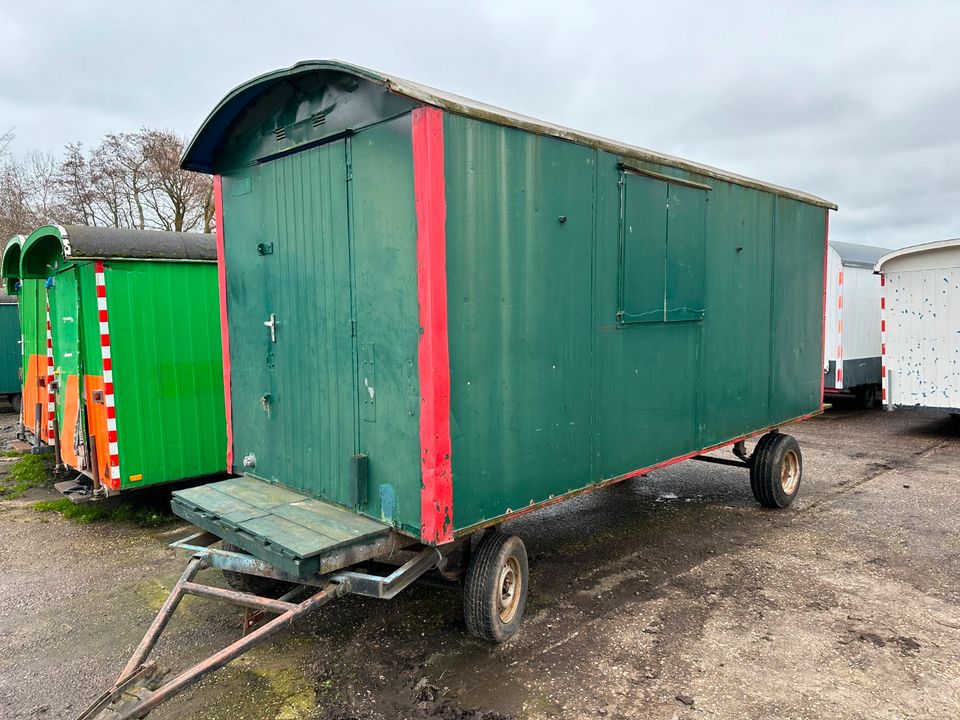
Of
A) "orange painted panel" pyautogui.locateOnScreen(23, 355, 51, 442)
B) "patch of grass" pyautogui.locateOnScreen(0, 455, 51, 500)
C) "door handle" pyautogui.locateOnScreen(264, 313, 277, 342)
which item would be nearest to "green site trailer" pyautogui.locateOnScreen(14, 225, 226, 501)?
"orange painted panel" pyautogui.locateOnScreen(23, 355, 51, 442)

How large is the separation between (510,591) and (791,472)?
4.19m

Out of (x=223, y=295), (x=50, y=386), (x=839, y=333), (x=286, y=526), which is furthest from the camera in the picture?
(x=839, y=333)

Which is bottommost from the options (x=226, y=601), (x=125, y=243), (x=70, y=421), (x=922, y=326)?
(x=226, y=601)

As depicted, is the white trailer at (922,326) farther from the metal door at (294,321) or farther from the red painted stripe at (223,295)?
the red painted stripe at (223,295)

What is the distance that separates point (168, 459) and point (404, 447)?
3748 millimetres

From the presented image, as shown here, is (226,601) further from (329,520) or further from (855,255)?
(855,255)

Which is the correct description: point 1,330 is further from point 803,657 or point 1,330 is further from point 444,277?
point 803,657

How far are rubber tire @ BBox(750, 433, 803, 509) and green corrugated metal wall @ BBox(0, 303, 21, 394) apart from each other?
531 inches

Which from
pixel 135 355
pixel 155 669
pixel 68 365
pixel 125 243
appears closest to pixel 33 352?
pixel 68 365

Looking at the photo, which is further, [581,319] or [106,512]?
[106,512]

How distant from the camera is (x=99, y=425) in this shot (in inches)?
236

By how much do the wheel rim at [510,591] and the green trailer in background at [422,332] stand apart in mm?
17

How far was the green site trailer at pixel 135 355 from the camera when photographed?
5.82 metres

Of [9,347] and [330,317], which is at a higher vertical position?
[330,317]
